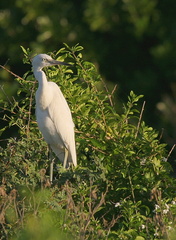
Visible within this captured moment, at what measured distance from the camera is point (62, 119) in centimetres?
515

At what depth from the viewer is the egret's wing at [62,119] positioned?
16.5ft

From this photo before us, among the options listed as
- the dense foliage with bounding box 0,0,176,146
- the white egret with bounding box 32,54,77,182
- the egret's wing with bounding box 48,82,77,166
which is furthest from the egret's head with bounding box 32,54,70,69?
the dense foliage with bounding box 0,0,176,146

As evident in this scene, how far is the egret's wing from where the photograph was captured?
198 inches

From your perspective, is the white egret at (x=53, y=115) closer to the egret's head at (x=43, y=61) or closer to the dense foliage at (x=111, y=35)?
the egret's head at (x=43, y=61)

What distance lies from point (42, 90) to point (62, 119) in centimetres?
25

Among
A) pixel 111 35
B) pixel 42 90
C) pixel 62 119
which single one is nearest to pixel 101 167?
pixel 62 119

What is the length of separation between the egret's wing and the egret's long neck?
0.11 ft

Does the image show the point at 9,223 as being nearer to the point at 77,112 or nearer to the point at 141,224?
the point at 141,224

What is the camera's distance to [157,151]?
185 inches

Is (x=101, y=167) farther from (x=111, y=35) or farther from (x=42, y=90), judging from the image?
(x=111, y=35)

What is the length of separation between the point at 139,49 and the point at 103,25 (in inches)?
29.9

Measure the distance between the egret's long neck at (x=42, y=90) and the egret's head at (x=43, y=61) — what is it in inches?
1.8

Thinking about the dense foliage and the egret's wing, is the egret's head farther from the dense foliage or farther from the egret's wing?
the dense foliage

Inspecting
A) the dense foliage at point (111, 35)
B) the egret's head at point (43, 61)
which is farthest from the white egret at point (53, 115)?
the dense foliage at point (111, 35)
